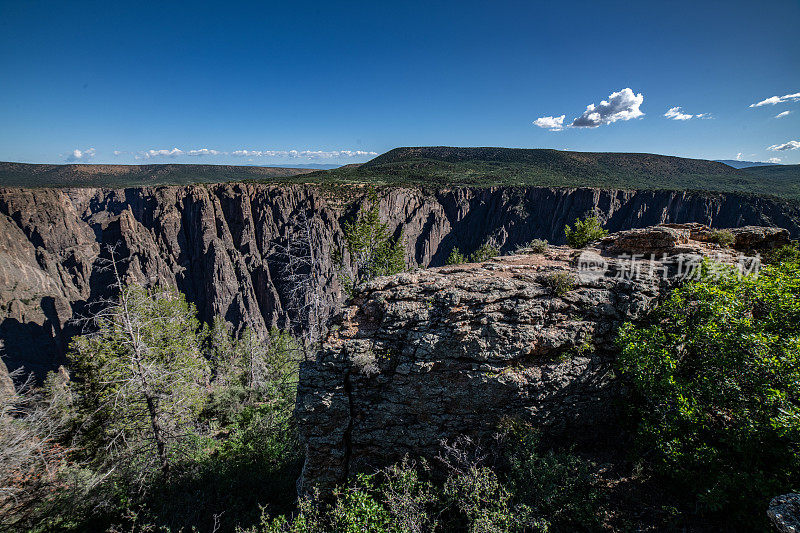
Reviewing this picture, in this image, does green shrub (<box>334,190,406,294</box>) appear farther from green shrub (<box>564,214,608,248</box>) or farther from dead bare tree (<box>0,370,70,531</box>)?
dead bare tree (<box>0,370,70,531</box>)

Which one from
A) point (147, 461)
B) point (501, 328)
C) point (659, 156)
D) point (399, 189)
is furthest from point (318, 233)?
point (659, 156)

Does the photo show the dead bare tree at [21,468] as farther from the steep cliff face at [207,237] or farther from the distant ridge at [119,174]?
the distant ridge at [119,174]

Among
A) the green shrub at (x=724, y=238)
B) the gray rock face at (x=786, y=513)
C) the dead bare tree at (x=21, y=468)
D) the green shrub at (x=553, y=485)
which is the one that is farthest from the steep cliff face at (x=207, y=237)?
the gray rock face at (x=786, y=513)

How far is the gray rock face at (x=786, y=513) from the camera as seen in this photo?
11.7 feet

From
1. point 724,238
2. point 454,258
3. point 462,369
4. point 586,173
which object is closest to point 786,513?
point 462,369

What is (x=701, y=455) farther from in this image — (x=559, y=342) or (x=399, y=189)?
(x=399, y=189)

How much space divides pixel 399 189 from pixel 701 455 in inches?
3415

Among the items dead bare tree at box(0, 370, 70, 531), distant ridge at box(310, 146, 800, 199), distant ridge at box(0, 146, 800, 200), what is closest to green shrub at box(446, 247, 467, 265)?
dead bare tree at box(0, 370, 70, 531)

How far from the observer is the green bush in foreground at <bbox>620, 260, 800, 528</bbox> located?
477 centimetres

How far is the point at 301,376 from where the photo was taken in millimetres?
7109

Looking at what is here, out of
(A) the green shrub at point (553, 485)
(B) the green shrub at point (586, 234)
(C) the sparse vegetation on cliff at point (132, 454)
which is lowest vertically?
(C) the sparse vegetation on cliff at point (132, 454)

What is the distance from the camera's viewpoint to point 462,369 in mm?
6926

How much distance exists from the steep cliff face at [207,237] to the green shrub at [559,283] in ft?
191

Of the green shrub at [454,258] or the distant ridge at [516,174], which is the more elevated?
the distant ridge at [516,174]
